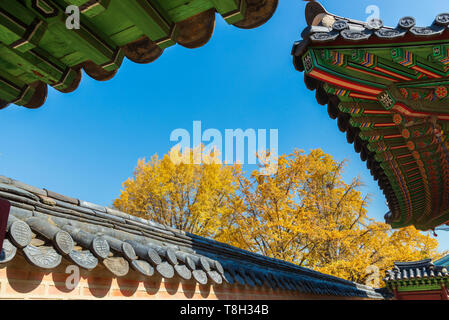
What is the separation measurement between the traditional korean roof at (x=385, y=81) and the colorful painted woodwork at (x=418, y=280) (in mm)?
9201

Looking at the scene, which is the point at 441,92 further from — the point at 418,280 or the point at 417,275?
the point at 418,280

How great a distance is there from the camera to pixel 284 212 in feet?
43.7

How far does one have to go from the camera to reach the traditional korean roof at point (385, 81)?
2820 millimetres

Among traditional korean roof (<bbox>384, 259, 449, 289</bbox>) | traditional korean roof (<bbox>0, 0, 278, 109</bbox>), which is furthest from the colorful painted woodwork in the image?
traditional korean roof (<bbox>0, 0, 278, 109</bbox>)

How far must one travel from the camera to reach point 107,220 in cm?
311

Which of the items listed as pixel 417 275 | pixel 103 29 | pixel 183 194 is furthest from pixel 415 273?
pixel 103 29

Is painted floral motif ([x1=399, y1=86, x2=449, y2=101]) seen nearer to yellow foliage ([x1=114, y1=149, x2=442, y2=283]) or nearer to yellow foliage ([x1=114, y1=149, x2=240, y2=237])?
yellow foliage ([x1=114, y1=149, x2=442, y2=283])

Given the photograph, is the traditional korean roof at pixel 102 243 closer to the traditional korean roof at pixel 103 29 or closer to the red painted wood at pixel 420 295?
the traditional korean roof at pixel 103 29

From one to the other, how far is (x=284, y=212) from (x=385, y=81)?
1053cm

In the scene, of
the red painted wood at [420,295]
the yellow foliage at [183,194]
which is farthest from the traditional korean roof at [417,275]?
the yellow foliage at [183,194]

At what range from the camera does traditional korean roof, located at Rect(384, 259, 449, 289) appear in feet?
39.6
